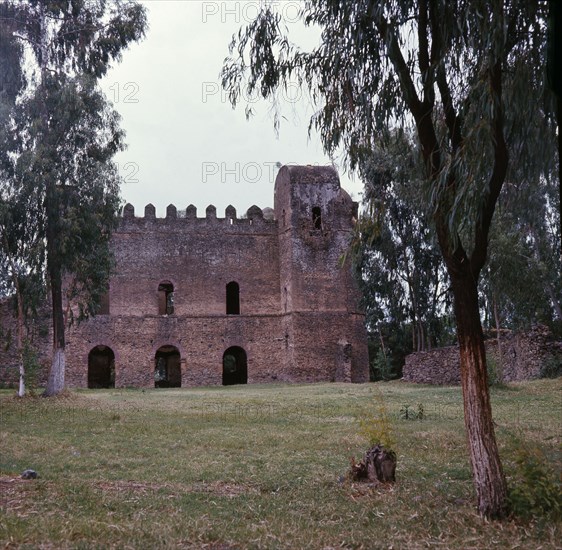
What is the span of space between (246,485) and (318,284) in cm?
2450

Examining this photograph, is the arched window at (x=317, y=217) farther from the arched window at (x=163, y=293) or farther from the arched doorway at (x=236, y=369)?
the arched window at (x=163, y=293)

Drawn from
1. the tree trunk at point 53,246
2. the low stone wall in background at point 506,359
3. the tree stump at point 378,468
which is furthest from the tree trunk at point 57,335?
the tree stump at point 378,468

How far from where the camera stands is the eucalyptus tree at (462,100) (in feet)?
17.3

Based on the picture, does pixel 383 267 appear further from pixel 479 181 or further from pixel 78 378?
pixel 479 181

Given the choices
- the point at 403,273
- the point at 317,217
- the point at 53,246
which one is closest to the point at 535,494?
the point at 53,246

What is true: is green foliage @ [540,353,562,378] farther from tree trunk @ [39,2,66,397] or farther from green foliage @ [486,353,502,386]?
tree trunk @ [39,2,66,397]

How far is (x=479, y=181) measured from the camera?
525cm

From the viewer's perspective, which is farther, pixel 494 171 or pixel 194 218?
pixel 194 218

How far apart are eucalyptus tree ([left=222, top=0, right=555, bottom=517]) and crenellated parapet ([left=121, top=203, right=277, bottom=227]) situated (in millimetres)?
26289

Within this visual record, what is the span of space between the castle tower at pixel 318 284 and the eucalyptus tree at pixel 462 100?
24.3m

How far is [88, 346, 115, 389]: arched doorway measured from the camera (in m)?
33.5

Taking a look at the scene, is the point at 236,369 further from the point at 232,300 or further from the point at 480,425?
the point at 480,425

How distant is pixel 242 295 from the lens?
107 feet

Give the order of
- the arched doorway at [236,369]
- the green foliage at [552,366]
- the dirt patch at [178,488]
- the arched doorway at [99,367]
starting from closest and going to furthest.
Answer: the dirt patch at [178,488] < the green foliage at [552,366] < the arched doorway at [99,367] < the arched doorway at [236,369]
